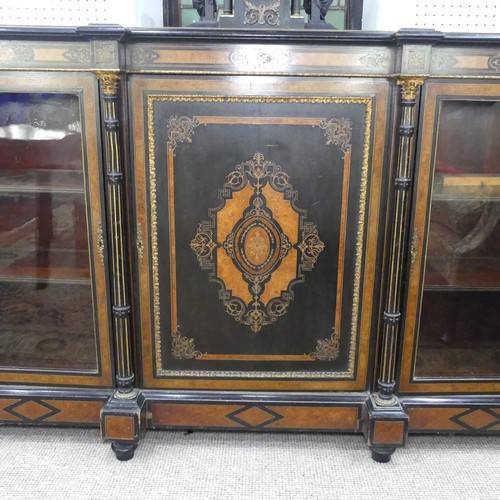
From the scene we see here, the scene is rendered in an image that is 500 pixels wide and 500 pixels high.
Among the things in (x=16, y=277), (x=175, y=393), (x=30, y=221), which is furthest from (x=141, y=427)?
(x=30, y=221)

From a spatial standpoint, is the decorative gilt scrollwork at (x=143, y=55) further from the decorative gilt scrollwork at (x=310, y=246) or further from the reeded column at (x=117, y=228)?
the decorative gilt scrollwork at (x=310, y=246)

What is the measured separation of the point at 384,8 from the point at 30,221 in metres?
1.31

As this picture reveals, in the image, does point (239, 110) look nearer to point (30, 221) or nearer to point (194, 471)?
point (30, 221)

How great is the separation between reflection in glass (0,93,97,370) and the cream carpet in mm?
300

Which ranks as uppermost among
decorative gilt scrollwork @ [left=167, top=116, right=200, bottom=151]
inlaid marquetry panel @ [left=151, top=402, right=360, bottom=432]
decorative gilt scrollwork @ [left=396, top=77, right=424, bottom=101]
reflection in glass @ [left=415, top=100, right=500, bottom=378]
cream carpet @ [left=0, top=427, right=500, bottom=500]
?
decorative gilt scrollwork @ [left=396, top=77, right=424, bottom=101]

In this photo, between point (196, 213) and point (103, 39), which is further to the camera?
point (196, 213)

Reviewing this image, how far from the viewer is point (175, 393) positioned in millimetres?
1701

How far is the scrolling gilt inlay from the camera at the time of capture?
1.54m

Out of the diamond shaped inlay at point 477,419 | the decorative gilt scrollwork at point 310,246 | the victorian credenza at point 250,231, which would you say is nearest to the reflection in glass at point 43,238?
the victorian credenza at point 250,231

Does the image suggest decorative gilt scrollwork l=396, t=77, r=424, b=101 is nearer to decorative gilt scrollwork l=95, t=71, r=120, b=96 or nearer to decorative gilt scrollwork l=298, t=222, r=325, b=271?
decorative gilt scrollwork l=298, t=222, r=325, b=271

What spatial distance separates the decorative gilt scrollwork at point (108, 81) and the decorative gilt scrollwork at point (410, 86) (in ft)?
2.56

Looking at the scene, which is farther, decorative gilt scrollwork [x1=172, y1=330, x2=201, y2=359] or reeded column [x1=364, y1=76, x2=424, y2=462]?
decorative gilt scrollwork [x1=172, y1=330, x2=201, y2=359]

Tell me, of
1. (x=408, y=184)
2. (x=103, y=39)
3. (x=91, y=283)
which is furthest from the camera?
(x=91, y=283)

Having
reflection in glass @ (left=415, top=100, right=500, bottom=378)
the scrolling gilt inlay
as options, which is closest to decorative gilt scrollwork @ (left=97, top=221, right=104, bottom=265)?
the scrolling gilt inlay
